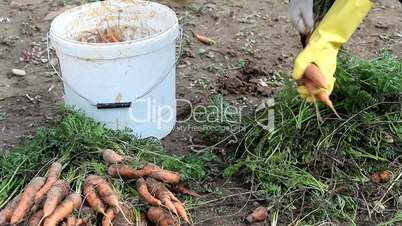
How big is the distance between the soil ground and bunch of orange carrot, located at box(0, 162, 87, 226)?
0.53 metres

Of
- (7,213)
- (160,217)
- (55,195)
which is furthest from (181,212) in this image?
(7,213)

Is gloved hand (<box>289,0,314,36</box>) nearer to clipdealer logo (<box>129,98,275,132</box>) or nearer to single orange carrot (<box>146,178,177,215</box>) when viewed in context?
clipdealer logo (<box>129,98,275,132</box>)

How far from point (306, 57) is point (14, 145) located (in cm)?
143

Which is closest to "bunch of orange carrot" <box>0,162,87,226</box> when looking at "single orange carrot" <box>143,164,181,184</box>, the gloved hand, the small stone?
"single orange carrot" <box>143,164,181,184</box>

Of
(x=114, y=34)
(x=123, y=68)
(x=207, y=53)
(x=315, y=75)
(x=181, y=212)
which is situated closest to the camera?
(x=315, y=75)

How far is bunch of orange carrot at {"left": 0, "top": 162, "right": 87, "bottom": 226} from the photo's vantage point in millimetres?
2084

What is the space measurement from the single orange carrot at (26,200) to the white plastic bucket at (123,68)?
0.51 m

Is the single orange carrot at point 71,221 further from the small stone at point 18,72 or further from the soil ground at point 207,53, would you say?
the small stone at point 18,72

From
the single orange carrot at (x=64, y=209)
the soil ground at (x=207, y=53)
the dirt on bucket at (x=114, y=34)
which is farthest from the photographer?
the soil ground at (x=207, y=53)

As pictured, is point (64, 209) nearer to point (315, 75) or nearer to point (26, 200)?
point (26, 200)

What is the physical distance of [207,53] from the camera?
352 centimetres

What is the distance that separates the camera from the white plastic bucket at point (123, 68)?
100 inches

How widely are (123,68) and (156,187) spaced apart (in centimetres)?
56

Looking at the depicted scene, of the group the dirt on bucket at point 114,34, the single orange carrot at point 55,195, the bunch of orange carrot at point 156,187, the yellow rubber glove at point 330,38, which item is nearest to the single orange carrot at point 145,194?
the bunch of orange carrot at point 156,187
